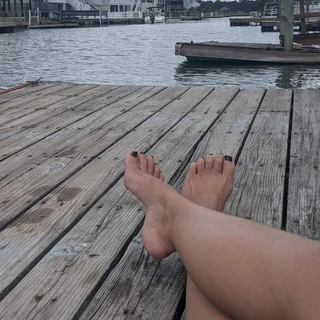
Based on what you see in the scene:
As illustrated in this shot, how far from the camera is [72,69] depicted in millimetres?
19719

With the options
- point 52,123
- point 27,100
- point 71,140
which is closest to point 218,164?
point 71,140

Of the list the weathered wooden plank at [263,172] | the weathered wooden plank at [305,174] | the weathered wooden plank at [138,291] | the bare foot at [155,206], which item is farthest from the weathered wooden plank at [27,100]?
the weathered wooden plank at [138,291]

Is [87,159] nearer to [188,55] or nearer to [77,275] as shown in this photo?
[77,275]

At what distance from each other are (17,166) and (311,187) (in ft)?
4.05

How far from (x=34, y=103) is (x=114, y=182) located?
83.3 inches

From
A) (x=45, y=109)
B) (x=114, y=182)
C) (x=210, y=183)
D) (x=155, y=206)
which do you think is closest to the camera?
(x=155, y=206)

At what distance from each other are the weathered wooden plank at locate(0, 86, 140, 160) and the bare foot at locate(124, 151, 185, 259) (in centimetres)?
118

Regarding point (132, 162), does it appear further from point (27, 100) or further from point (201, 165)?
point (27, 100)

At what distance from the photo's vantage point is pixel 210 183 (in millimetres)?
1635

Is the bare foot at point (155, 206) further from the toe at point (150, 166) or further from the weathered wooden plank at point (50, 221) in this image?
the weathered wooden plank at point (50, 221)

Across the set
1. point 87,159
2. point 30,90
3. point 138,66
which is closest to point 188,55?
point 138,66

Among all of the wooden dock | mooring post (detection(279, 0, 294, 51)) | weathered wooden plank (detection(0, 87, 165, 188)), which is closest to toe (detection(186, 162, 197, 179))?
the wooden dock

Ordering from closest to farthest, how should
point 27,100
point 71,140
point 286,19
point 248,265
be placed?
point 248,265 → point 71,140 → point 27,100 → point 286,19

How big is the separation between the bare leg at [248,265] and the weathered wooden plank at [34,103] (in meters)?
2.43
